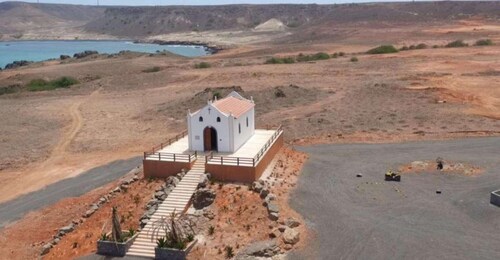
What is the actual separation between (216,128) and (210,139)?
34.2 inches

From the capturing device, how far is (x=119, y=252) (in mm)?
25578

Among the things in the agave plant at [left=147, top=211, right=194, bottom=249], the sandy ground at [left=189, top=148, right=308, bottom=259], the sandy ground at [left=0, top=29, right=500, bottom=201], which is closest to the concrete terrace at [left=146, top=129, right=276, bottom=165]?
the sandy ground at [left=189, top=148, right=308, bottom=259]

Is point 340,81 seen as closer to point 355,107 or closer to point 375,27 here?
point 355,107

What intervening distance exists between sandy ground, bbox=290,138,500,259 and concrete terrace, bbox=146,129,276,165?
127 inches

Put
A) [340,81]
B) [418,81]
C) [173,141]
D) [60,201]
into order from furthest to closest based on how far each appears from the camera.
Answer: [340,81] → [418,81] → [173,141] → [60,201]

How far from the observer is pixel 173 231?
981 inches

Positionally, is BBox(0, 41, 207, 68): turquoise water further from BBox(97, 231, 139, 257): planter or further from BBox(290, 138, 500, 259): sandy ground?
BBox(97, 231, 139, 257): planter

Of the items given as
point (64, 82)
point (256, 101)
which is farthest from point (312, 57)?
point (64, 82)

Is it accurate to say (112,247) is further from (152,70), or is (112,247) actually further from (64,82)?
(152,70)

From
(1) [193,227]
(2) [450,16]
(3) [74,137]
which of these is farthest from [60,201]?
(2) [450,16]

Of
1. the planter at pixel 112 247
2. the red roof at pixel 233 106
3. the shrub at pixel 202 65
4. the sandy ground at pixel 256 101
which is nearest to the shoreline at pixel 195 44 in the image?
the sandy ground at pixel 256 101

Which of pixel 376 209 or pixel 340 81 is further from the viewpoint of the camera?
pixel 340 81

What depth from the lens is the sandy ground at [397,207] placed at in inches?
949

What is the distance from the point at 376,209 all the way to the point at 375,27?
123 m
